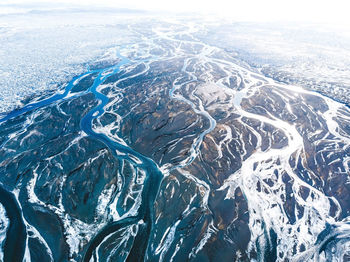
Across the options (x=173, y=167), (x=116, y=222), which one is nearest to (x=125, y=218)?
(x=116, y=222)

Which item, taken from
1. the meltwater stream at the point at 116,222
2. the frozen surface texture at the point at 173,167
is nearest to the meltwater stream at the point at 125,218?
the meltwater stream at the point at 116,222

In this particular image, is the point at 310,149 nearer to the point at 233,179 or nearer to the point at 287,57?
the point at 233,179

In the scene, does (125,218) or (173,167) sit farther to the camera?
(173,167)

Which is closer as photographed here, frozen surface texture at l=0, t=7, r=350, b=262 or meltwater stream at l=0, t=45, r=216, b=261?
meltwater stream at l=0, t=45, r=216, b=261

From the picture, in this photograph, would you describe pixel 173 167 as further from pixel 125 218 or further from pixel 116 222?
pixel 116 222

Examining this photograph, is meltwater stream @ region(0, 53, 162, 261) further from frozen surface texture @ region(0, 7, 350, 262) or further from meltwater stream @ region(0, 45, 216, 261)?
frozen surface texture @ region(0, 7, 350, 262)

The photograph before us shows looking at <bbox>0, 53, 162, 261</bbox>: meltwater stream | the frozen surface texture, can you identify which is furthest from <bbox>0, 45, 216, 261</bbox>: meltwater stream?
the frozen surface texture

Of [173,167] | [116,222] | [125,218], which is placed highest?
[116,222]

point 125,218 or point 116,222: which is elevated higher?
point 116,222

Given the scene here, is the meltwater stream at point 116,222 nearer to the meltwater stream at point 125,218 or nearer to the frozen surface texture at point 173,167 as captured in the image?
the meltwater stream at point 125,218

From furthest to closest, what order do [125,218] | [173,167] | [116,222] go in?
1. [173,167]
2. [125,218]
3. [116,222]

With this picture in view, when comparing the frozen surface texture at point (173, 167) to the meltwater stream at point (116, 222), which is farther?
the frozen surface texture at point (173, 167)

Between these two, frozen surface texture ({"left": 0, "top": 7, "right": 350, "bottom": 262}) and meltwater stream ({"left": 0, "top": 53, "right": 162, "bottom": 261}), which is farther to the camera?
frozen surface texture ({"left": 0, "top": 7, "right": 350, "bottom": 262})
